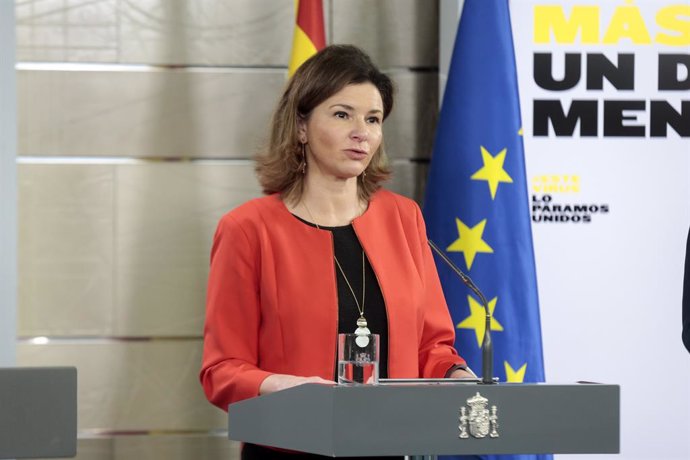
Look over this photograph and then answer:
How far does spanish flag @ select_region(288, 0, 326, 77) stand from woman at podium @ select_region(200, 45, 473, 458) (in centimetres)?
99

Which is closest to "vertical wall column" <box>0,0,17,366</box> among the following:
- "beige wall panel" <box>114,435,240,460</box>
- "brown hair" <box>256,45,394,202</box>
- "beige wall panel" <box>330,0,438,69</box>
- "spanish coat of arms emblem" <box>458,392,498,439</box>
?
A: "beige wall panel" <box>114,435,240,460</box>

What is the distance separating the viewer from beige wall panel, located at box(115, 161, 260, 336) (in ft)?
13.1

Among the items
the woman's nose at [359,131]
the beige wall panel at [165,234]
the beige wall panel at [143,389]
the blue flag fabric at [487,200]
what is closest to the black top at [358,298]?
the woman's nose at [359,131]

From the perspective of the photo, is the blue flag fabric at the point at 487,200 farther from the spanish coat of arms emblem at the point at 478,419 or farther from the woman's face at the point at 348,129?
the spanish coat of arms emblem at the point at 478,419

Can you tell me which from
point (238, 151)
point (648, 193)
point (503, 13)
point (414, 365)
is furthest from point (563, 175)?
point (414, 365)

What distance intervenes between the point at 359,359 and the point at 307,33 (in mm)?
2013

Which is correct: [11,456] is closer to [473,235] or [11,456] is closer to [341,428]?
[341,428]

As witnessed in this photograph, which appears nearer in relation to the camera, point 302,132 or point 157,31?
point 302,132

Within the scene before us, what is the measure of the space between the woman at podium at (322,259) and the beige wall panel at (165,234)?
129 cm

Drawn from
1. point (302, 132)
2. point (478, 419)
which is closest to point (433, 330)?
point (302, 132)

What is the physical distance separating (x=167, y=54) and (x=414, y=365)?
202 centimetres

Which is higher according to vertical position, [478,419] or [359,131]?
[359,131]

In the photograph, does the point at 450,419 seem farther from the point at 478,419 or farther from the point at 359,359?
the point at 359,359

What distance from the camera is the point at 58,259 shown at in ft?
13.1
